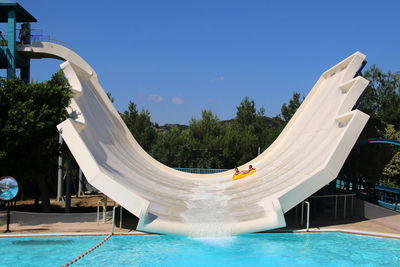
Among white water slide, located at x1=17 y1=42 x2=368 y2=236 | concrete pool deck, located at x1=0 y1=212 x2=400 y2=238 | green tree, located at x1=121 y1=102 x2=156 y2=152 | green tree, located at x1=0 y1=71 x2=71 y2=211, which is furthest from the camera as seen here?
green tree, located at x1=121 y1=102 x2=156 y2=152

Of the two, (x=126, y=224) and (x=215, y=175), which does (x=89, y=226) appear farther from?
(x=215, y=175)

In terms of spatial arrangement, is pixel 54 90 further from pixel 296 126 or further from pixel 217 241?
pixel 296 126

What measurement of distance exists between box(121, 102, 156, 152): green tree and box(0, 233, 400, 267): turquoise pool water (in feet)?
81.6

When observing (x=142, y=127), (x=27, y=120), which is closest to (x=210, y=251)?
(x=27, y=120)

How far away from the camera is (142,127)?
35406mm

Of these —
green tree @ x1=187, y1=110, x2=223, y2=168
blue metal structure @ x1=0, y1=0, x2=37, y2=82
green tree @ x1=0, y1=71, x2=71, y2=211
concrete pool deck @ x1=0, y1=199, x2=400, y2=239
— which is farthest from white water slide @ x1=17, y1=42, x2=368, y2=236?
green tree @ x1=187, y1=110, x2=223, y2=168

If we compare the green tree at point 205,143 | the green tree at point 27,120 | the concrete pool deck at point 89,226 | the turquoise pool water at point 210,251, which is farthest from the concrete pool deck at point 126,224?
the green tree at point 205,143

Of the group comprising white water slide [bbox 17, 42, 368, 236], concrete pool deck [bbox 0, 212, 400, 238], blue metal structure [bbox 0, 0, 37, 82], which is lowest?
concrete pool deck [bbox 0, 212, 400, 238]

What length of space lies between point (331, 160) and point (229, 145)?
2177cm

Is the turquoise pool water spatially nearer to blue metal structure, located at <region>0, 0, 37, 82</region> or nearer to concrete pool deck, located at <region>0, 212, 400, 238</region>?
concrete pool deck, located at <region>0, 212, 400, 238</region>

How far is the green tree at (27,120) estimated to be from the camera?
35.2 ft

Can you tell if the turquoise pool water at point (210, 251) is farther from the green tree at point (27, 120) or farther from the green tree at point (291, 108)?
the green tree at point (291, 108)

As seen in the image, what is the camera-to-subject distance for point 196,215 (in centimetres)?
1073

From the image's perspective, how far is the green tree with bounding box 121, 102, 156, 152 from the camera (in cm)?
3434
